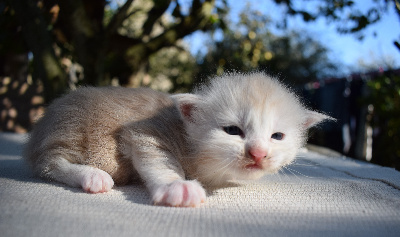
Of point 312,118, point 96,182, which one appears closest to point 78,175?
point 96,182

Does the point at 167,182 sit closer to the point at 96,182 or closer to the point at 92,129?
the point at 96,182

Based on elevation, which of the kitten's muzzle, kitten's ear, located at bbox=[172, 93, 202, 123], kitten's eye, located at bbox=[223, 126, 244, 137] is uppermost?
kitten's ear, located at bbox=[172, 93, 202, 123]

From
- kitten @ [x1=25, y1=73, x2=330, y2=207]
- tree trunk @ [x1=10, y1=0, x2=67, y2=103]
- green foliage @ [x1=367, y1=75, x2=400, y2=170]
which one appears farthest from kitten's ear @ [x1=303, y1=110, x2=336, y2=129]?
green foliage @ [x1=367, y1=75, x2=400, y2=170]

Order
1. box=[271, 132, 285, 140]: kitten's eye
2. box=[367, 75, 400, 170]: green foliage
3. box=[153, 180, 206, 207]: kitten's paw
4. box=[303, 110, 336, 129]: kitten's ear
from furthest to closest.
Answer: box=[367, 75, 400, 170]: green foliage < box=[303, 110, 336, 129]: kitten's ear < box=[271, 132, 285, 140]: kitten's eye < box=[153, 180, 206, 207]: kitten's paw

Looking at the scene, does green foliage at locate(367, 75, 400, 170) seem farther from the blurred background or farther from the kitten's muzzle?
the kitten's muzzle

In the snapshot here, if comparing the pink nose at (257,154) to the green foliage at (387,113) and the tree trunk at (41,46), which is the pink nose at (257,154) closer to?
the tree trunk at (41,46)

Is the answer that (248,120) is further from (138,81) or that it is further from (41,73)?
(138,81)

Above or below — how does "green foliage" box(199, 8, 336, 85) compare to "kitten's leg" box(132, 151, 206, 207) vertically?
above
